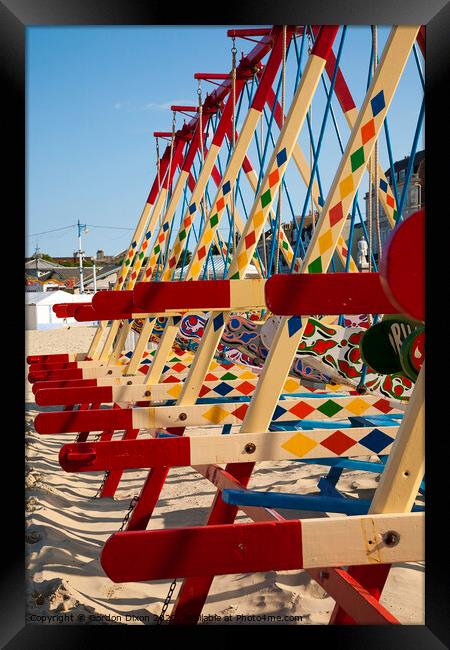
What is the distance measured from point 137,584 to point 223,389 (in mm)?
1528

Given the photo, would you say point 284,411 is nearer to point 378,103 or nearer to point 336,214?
point 336,214

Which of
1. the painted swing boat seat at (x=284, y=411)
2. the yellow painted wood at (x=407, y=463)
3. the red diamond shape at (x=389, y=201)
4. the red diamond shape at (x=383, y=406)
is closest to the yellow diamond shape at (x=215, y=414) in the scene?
the painted swing boat seat at (x=284, y=411)

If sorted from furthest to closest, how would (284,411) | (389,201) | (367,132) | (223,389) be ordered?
(389,201)
(223,389)
(284,411)
(367,132)

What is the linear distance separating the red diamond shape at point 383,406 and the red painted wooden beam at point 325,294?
1745mm

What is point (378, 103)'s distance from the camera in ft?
9.04

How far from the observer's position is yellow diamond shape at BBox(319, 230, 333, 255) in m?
2.87

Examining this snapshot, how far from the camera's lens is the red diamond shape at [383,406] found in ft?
12.4

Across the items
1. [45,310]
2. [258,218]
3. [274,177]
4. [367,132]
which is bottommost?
[45,310]

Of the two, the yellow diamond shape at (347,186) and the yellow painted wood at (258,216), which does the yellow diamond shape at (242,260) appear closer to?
the yellow painted wood at (258,216)
